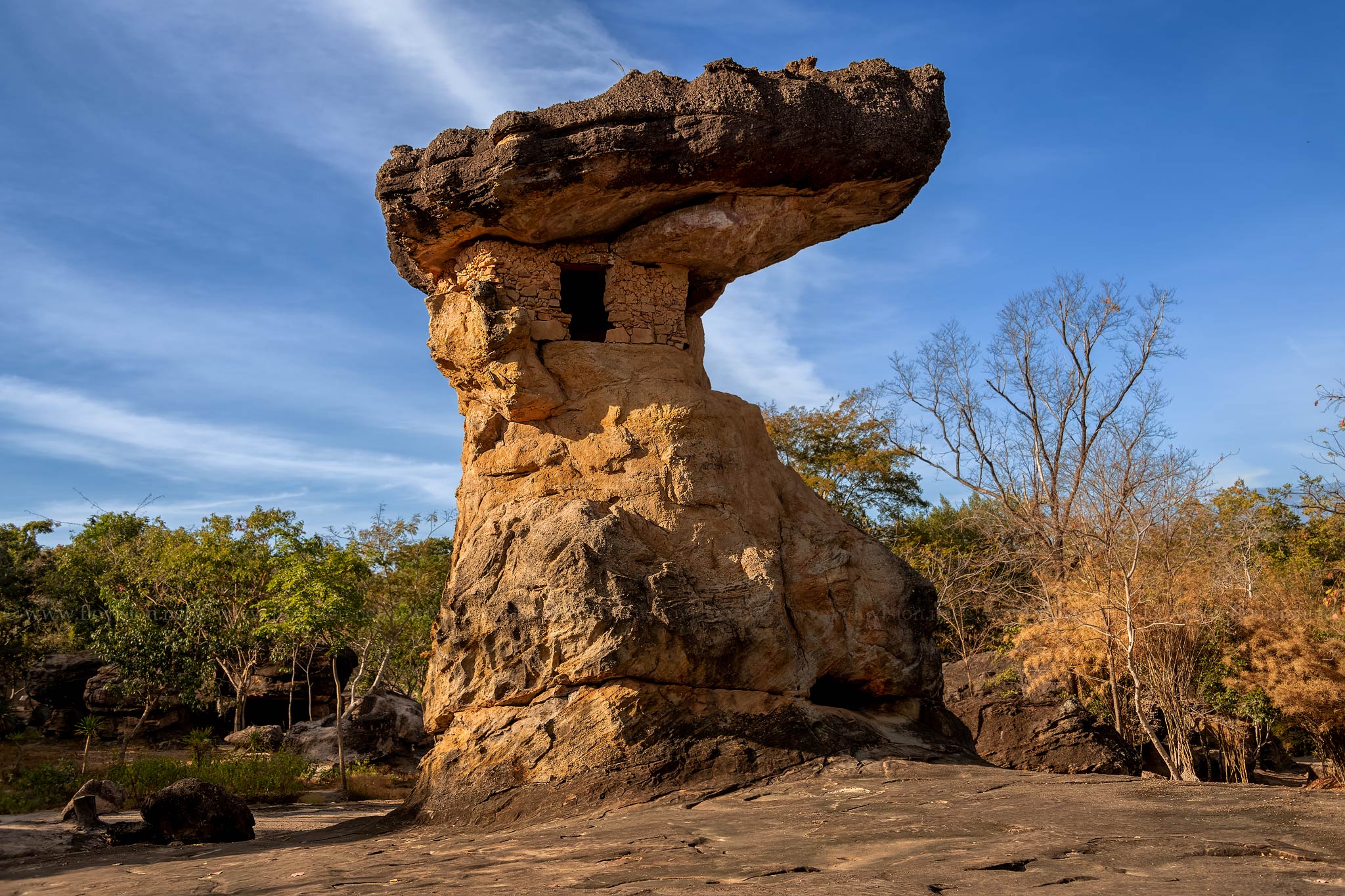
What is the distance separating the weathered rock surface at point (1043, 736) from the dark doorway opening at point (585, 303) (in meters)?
6.70

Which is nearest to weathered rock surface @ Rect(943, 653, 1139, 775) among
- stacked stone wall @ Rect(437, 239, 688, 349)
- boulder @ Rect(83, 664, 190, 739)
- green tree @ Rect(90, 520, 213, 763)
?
stacked stone wall @ Rect(437, 239, 688, 349)

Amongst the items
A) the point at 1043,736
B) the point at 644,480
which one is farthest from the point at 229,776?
the point at 1043,736

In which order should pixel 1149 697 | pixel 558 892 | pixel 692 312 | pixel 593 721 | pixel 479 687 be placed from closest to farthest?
pixel 558 892
pixel 593 721
pixel 479 687
pixel 692 312
pixel 1149 697

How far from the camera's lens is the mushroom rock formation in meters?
8.18

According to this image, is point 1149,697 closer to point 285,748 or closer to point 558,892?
point 558,892

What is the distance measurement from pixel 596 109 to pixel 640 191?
85 cm

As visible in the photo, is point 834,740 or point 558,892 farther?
point 834,740

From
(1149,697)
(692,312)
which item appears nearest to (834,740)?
(692,312)

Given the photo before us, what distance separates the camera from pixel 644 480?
30.2ft

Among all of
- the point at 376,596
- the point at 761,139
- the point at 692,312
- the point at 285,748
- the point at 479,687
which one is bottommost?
the point at 285,748

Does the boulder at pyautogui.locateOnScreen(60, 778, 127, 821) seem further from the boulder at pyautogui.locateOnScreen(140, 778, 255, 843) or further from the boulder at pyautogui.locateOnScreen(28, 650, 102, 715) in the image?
the boulder at pyautogui.locateOnScreen(28, 650, 102, 715)

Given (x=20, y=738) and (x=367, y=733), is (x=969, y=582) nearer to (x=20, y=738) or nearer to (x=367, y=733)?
(x=367, y=733)

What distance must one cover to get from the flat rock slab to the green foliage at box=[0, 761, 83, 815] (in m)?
5.84

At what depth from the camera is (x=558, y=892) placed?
16.8ft
